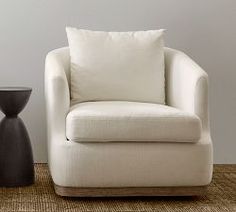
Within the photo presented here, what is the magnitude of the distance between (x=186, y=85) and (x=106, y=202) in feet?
2.74

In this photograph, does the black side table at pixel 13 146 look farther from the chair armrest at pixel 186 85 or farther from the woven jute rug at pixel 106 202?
the chair armrest at pixel 186 85

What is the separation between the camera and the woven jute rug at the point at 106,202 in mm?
3574

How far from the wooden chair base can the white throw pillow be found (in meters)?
0.71

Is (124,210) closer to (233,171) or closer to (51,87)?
(51,87)

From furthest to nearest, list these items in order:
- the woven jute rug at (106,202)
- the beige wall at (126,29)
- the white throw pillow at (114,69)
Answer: the beige wall at (126,29) → the white throw pillow at (114,69) → the woven jute rug at (106,202)

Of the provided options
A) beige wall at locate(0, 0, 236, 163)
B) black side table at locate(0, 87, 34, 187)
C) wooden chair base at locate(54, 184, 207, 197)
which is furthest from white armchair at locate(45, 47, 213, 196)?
beige wall at locate(0, 0, 236, 163)

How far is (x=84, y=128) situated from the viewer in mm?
3586

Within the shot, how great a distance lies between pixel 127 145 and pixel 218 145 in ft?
4.87

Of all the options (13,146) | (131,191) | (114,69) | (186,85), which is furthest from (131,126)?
(13,146)

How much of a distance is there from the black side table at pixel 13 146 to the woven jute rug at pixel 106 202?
78 millimetres

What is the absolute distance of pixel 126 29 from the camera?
4801mm

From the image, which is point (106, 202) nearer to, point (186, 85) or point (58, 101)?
point (58, 101)

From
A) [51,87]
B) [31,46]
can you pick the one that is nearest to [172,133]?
[51,87]

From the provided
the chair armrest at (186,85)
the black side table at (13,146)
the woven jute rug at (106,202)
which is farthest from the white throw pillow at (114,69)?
the woven jute rug at (106,202)
